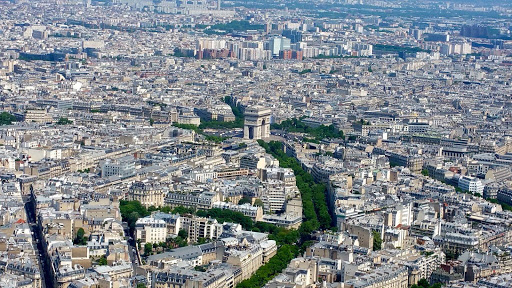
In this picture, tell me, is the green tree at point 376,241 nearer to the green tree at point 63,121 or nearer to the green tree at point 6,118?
the green tree at point 63,121

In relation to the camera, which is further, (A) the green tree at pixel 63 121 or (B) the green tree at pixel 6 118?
(A) the green tree at pixel 63 121

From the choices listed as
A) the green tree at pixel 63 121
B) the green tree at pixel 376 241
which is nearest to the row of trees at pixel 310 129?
the green tree at pixel 63 121

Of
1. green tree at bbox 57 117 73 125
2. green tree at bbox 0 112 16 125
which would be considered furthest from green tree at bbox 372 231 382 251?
green tree at bbox 0 112 16 125

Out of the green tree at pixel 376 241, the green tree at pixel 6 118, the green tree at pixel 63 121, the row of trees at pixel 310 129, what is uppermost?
the green tree at pixel 376 241

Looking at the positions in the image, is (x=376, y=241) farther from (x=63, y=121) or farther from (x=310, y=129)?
(x=63, y=121)

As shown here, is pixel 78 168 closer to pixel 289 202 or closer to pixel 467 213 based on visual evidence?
pixel 289 202

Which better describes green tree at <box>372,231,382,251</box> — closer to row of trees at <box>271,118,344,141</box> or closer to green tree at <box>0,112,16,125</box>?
row of trees at <box>271,118,344,141</box>

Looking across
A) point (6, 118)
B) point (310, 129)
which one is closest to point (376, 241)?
point (310, 129)
